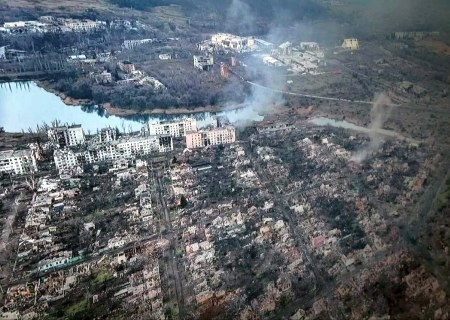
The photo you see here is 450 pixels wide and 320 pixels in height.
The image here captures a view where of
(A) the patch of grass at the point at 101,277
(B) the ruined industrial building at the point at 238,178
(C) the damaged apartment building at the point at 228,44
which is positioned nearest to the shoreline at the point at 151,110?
(B) the ruined industrial building at the point at 238,178

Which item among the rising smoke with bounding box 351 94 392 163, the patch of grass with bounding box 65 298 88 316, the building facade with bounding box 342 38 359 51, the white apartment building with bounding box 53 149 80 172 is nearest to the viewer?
the patch of grass with bounding box 65 298 88 316

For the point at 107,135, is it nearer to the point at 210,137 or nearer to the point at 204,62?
the point at 210,137

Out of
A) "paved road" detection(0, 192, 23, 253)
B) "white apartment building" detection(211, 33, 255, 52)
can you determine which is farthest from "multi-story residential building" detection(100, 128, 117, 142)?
"white apartment building" detection(211, 33, 255, 52)

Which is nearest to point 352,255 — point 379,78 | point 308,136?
point 308,136

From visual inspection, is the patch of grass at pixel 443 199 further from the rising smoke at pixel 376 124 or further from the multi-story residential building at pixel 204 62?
the multi-story residential building at pixel 204 62

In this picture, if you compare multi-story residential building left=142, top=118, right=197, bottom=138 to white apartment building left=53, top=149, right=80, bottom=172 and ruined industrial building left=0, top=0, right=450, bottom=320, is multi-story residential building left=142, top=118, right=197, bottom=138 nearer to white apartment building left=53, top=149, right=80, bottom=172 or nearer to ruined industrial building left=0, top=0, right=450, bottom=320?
ruined industrial building left=0, top=0, right=450, bottom=320

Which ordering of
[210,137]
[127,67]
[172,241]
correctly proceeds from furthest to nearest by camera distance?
[127,67]
[210,137]
[172,241]

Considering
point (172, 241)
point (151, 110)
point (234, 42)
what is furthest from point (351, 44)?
point (172, 241)
